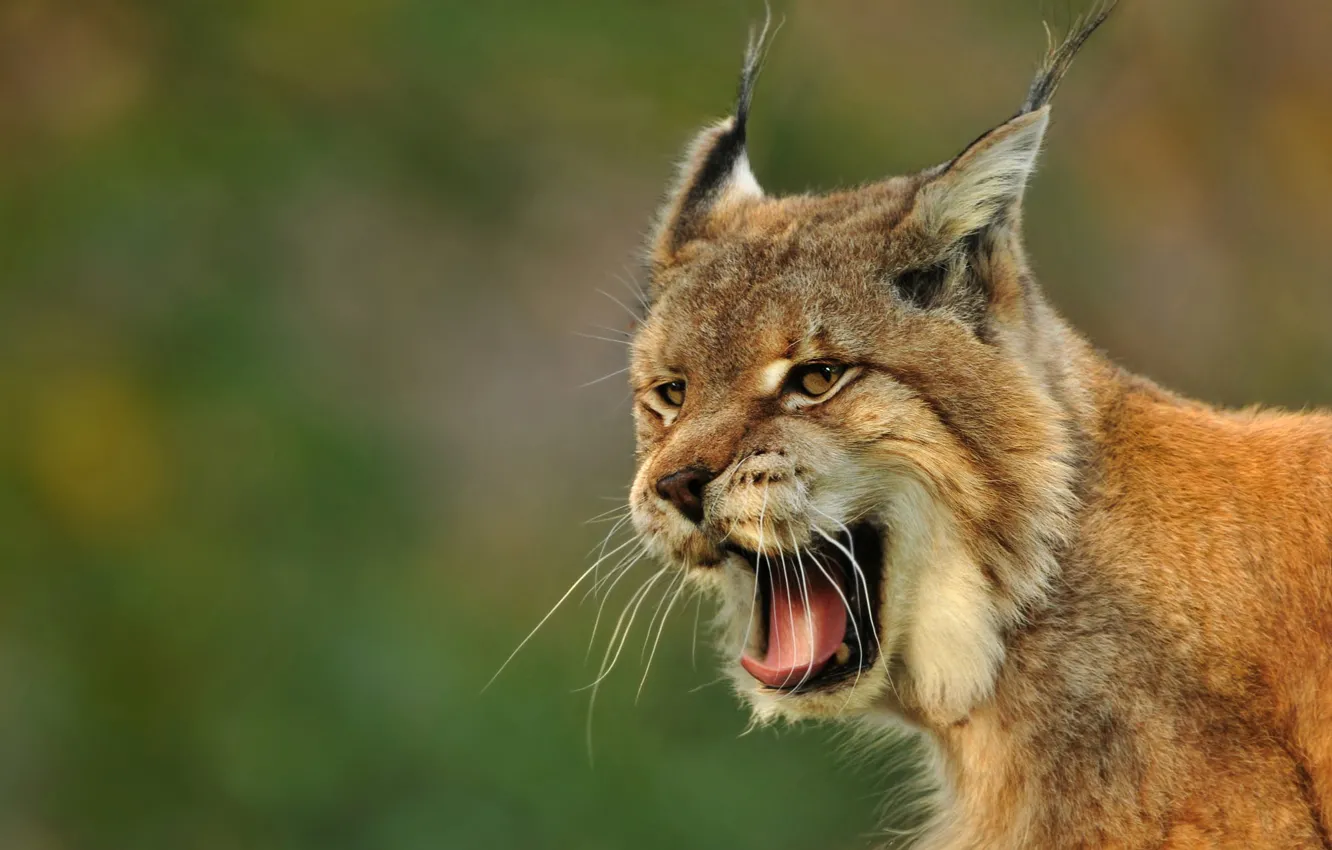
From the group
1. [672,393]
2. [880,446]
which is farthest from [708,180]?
[880,446]

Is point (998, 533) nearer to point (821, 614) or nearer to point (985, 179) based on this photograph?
point (821, 614)

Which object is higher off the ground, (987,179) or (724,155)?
(987,179)

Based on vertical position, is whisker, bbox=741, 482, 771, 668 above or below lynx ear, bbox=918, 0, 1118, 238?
below

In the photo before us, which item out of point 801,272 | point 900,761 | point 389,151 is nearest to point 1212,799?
point 900,761

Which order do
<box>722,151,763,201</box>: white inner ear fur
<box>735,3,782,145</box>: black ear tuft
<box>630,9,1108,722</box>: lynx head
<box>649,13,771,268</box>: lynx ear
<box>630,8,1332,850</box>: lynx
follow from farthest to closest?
<box>735,3,782,145</box>: black ear tuft < <box>722,151,763,201</box>: white inner ear fur < <box>649,13,771,268</box>: lynx ear < <box>630,9,1108,722</box>: lynx head < <box>630,8,1332,850</box>: lynx

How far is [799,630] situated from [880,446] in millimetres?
648

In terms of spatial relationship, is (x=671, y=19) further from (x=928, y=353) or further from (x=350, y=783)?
(x=928, y=353)

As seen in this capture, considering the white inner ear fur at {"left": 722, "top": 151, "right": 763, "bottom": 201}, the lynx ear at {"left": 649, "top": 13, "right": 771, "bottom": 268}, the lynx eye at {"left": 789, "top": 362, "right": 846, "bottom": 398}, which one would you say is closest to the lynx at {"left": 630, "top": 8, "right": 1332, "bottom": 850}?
the lynx eye at {"left": 789, "top": 362, "right": 846, "bottom": 398}

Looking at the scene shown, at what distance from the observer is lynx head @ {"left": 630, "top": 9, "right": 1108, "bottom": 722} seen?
446cm

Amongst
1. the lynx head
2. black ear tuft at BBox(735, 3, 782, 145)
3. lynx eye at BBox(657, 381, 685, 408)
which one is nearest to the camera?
the lynx head

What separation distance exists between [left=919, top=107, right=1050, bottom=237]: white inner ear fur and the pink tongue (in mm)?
1095

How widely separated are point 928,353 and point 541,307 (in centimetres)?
808

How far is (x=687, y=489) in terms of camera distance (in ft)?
14.7

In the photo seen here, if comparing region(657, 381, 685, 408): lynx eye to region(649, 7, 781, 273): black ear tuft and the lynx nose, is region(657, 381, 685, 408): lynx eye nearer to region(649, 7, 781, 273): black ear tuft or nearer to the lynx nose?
the lynx nose
